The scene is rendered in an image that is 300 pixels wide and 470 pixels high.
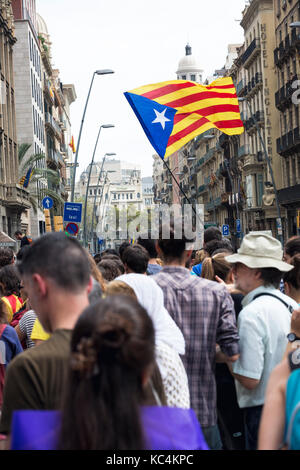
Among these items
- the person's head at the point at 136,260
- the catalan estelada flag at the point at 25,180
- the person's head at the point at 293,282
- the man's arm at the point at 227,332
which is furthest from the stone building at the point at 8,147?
the man's arm at the point at 227,332

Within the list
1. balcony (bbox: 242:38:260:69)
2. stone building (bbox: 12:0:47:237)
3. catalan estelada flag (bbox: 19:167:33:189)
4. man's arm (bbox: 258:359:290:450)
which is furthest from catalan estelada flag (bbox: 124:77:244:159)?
balcony (bbox: 242:38:260:69)

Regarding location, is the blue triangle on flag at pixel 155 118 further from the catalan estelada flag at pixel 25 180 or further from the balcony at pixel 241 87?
the balcony at pixel 241 87

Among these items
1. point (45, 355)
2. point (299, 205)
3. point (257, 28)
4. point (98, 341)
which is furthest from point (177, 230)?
point (257, 28)

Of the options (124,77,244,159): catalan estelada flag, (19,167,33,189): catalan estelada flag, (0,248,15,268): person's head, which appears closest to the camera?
(0,248,15,268): person's head

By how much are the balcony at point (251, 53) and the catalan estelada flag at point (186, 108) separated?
4776 cm

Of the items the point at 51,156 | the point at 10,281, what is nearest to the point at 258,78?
the point at 51,156

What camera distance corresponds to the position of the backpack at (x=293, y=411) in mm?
2465

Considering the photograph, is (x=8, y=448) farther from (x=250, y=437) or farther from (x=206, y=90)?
(x=206, y=90)

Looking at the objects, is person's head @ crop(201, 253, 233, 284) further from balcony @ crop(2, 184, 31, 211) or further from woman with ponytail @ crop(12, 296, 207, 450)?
balcony @ crop(2, 184, 31, 211)

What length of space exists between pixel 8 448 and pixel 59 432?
1.41 ft

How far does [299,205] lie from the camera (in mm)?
50688

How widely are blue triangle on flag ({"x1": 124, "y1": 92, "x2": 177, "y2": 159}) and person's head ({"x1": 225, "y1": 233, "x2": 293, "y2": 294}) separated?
25.8 feet

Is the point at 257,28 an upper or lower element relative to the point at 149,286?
upper

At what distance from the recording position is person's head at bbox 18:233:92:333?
2830 mm
